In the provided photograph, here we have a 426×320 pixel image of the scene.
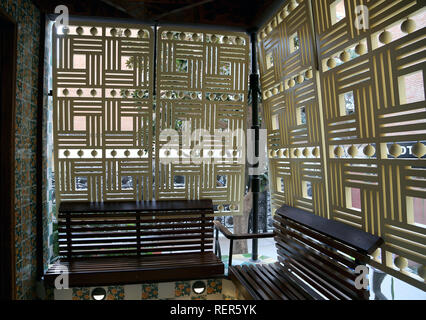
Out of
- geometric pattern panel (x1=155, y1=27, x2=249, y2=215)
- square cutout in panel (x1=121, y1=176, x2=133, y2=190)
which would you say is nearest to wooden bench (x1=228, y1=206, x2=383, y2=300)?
geometric pattern panel (x1=155, y1=27, x2=249, y2=215)

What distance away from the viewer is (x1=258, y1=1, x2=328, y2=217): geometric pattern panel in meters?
2.77

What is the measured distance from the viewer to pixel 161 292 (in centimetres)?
312

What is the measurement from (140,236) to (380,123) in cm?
272

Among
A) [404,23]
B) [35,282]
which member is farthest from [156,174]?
[404,23]

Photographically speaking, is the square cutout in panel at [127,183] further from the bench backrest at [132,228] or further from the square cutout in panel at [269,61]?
the square cutout in panel at [269,61]

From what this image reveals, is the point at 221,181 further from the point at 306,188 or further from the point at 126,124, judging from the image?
the point at 126,124

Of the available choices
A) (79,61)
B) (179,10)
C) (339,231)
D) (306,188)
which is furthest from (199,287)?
(179,10)

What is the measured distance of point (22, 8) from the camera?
298 cm

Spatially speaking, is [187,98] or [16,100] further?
[187,98]

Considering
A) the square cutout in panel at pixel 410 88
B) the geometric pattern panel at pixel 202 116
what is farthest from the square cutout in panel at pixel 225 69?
the square cutout in panel at pixel 410 88

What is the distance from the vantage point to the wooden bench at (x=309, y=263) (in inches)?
82.8

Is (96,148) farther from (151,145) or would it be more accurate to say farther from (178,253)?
(178,253)

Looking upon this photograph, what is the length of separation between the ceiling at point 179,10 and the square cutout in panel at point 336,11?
2.80ft

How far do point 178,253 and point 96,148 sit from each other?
5.19ft
